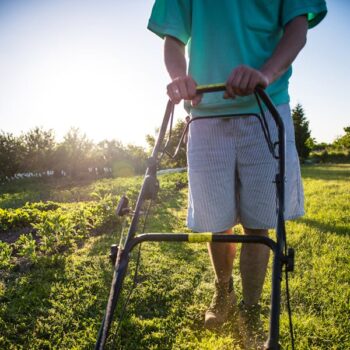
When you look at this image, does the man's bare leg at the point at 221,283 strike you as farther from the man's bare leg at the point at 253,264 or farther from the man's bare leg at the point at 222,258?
the man's bare leg at the point at 253,264

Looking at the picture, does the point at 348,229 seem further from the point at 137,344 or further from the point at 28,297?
the point at 28,297

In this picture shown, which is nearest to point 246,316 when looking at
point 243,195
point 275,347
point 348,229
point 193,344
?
point 193,344

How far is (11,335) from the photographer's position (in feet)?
7.82

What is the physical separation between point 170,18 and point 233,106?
2.13 feet

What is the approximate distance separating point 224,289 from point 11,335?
1641mm

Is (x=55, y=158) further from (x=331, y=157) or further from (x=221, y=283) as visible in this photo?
(x=331, y=157)

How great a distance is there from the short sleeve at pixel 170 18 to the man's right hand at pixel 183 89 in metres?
0.67

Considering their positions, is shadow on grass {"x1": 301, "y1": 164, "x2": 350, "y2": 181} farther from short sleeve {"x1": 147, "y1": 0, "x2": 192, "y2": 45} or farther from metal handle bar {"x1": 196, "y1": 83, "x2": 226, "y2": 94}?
metal handle bar {"x1": 196, "y1": 83, "x2": 226, "y2": 94}

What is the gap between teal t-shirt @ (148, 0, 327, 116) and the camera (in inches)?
68.4

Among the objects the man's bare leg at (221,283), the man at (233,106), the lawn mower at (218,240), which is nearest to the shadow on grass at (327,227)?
the man's bare leg at (221,283)

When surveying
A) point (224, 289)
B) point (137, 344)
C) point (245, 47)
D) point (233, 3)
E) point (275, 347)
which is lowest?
point (137, 344)

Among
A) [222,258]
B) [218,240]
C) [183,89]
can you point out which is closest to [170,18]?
[183,89]

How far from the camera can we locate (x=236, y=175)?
6.25 feet

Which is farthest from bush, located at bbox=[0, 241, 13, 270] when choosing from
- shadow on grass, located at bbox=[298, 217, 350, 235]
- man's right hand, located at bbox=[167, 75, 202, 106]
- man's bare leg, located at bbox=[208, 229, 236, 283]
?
shadow on grass, located at bbox=[298, 217, 350, 235]
